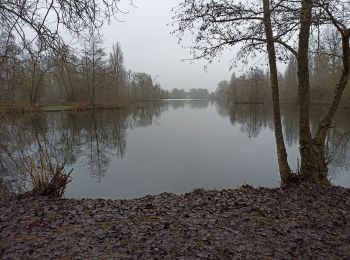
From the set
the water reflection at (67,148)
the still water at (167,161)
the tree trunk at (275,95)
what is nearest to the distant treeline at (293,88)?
the still water at (167,161)

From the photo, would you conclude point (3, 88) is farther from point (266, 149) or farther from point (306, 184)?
point (266, 149)

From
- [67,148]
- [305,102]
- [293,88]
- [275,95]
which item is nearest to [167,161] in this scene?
[67,148]

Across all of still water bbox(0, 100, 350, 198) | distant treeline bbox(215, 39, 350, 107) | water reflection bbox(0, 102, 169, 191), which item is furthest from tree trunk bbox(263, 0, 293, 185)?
distant treeline bbox(215, 39, 350, 107)

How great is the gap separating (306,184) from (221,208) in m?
2.33

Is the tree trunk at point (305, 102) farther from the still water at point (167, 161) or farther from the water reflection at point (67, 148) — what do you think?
the water reflection at point (67, 148)

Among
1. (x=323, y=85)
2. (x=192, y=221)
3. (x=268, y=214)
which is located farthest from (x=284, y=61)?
(x=323, y=85)

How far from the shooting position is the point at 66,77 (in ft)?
23.5

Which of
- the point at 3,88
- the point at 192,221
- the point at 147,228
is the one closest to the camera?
the point at 147,228

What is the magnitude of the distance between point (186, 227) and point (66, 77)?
4.41m

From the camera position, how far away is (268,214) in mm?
5406

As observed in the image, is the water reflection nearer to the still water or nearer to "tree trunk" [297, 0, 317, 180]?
the still water

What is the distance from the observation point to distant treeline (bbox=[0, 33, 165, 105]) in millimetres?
5715

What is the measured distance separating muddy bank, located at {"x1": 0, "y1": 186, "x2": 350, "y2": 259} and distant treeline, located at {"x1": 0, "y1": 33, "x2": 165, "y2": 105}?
8.98 feet

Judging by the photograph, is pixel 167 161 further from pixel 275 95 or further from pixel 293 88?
pixel 293 88
